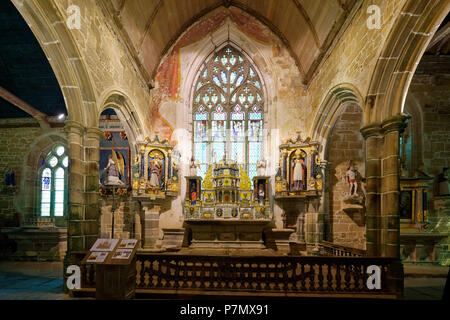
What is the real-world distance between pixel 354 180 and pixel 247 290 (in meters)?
6.65

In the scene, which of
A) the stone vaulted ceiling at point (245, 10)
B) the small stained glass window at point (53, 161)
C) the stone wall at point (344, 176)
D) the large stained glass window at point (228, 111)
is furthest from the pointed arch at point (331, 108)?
the small stained glass window at point (53, 161)

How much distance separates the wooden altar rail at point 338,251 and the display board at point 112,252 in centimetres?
504

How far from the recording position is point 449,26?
8.02 meters

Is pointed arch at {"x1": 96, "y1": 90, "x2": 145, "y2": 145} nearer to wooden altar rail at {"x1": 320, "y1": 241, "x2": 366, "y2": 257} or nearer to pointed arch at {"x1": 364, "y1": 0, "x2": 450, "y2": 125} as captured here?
pointed arch at {"x1": 364, "y1": 0, "x2": 450, "y2": 125}

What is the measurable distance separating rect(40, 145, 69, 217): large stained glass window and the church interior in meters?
0.07

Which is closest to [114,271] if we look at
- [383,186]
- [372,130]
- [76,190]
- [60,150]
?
[76,190]

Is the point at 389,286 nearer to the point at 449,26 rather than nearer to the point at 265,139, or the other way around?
the point at 449,26

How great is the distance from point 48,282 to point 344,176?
9.32 metres

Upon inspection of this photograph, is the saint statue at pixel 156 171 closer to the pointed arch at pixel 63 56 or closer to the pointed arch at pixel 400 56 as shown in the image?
the pointed arch at pixel 63 56

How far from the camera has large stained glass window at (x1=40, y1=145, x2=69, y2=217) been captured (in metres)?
11.6

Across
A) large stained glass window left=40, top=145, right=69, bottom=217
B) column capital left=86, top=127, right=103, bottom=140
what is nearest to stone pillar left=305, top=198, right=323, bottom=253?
column capital left=86, top=127, right=103, bottom=140

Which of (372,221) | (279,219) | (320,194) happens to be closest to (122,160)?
(279,219)

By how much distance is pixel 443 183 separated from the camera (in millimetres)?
9984

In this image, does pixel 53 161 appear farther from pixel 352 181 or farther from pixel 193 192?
pixel 352 181
